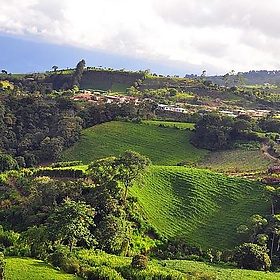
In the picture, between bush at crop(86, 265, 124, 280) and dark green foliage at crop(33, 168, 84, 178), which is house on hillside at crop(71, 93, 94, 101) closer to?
dark green foliage at crop(33, 168, 84, 178)

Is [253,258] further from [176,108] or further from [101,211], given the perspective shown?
[176,108]

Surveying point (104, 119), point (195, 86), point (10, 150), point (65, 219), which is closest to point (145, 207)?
point (65, 219)

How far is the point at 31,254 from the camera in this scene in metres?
25.1

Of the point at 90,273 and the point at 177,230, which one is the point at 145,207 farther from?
the point at 90,273

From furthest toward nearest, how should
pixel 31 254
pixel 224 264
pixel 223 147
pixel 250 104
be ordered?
pixel 250 104, pixel 223 147, pixel 224 264, pixel 31 254

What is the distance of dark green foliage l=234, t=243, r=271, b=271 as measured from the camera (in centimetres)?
2852

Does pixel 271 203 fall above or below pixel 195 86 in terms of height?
below

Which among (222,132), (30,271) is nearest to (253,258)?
(30,271)

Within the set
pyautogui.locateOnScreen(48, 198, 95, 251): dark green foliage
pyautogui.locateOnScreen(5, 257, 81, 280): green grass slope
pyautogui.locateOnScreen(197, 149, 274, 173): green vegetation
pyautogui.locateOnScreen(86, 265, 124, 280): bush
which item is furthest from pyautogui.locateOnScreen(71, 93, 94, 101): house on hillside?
pyautogui.locateOnScreen(86, 265, 124, 280): bush

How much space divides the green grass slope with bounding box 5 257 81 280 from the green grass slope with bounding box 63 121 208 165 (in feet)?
93.3

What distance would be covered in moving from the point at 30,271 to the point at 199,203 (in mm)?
19035

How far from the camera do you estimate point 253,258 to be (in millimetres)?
28609

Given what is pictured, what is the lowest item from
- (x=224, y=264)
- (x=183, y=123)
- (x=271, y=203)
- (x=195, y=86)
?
(x=224, y=264)

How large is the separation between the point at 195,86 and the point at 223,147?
4170 cm
